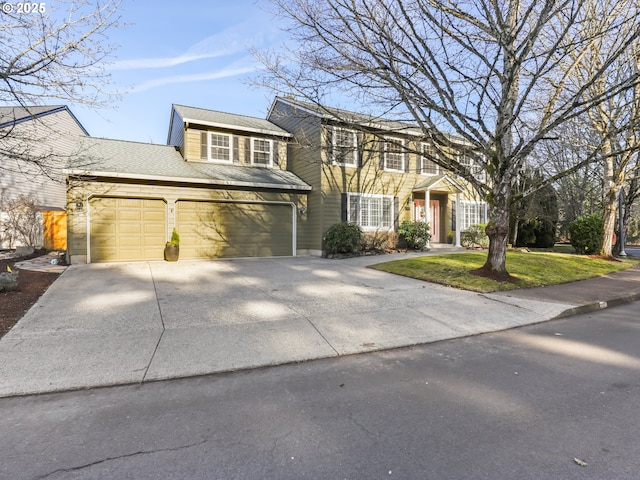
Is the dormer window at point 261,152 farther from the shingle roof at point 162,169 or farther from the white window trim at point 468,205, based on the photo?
the white window trim at point 468,205

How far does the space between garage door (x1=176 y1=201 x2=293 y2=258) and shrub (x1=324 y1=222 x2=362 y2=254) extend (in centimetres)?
198

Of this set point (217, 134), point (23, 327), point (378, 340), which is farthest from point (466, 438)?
point (217, 134)

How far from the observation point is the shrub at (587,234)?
51.4 ft

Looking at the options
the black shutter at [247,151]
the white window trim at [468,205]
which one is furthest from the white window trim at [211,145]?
the white window trim at [468,205]

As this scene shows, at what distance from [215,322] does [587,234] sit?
1750 centimetres

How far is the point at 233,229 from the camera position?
45.5 ft

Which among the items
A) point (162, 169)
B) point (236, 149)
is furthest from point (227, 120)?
point (162, 169)

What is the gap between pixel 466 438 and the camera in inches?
98.3

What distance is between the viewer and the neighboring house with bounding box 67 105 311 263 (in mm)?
11724

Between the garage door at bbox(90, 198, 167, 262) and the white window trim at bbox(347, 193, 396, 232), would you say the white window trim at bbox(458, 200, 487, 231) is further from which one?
the garage door at bbox(90, 198, 167, 262)

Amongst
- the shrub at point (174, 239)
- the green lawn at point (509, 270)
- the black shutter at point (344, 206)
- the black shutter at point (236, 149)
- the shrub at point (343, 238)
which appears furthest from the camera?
the black shutter at point (236, 149)

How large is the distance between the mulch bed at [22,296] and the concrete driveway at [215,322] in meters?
0.22

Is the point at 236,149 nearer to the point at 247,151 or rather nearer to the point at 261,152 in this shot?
the point at 247,151

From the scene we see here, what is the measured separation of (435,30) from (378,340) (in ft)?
24.7
